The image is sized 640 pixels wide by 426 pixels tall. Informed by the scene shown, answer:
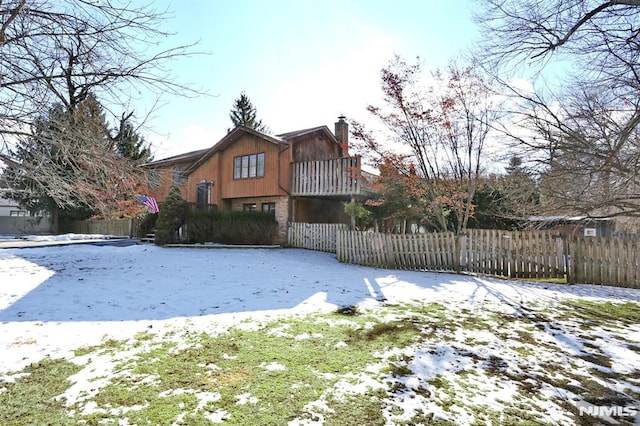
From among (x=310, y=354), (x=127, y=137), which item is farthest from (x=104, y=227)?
(x=310, y=354)

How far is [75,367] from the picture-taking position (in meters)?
3.54

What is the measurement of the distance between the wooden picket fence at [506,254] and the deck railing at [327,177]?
3.69 metres

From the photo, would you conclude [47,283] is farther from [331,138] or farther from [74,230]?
[74,230]

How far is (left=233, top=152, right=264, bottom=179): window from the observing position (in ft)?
62.6

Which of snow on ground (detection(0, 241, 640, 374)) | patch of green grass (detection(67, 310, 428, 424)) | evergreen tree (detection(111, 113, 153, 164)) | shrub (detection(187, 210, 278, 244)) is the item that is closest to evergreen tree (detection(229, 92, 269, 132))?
shrub (detection(187, 210, 278, 244))

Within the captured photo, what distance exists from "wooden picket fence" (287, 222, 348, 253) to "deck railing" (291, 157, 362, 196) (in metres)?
1.73

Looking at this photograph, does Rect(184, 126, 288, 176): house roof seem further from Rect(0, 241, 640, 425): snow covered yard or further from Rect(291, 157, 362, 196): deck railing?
Rect(0, 241, 640, 425): snow covered yard

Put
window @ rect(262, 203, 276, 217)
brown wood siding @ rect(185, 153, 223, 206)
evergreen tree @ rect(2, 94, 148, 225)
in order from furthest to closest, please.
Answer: brown wood siding @ rect(185, 153, 223, 206) → window @ rect(262, 203, 276, 217) → evergreen tree @ rect(2, 94, 148, 225)

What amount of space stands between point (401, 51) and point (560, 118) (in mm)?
7815

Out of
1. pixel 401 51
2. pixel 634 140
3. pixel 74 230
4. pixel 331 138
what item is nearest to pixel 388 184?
pixel 401 51

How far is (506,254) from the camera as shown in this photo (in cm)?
977

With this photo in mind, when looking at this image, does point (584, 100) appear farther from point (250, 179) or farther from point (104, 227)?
point (104, 227)

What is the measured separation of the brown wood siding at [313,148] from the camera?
62.8ft

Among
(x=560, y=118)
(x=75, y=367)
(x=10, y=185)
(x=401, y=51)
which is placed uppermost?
(x=401, y=51)
